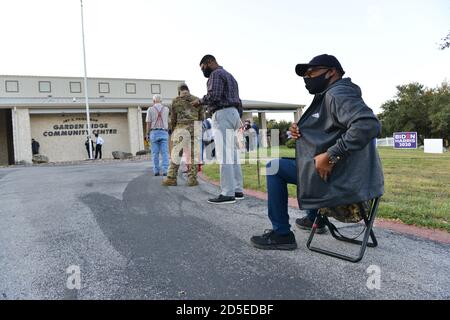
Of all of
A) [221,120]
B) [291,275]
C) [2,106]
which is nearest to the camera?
[291,275]

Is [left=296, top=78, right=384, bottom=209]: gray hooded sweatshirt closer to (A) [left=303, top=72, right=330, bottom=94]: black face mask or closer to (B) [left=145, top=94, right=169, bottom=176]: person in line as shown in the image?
(A) [left=303, top=72, right=330, bottom=94]: black face mask

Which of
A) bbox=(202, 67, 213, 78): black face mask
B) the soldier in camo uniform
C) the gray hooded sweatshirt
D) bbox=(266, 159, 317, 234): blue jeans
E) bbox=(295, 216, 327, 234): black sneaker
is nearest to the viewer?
the gray hooded sweatshirt

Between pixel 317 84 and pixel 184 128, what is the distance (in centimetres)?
420


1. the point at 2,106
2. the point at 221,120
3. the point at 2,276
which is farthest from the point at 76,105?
the point at 2,276

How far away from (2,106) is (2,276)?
989 inches

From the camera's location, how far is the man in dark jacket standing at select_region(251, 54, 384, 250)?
7.80 ft

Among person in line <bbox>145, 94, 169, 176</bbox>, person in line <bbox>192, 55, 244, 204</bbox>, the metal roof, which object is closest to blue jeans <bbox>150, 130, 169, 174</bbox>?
person in line <bbox>145, 94, 169, 176</bbox>

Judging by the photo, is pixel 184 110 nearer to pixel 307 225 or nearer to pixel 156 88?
pixel 307 225

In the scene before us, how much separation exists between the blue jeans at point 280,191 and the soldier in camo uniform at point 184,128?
361 cm

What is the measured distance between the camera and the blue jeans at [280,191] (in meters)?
2.97

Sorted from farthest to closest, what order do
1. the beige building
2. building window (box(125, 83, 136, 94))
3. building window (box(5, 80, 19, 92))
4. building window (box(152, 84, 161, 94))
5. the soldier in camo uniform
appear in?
building window (box(152, 84, 161, 94))
building window (box(125, 83, 136, 94))
building window (box(5, 80, 19, 92))
the beige building
the soldier in camo uniform

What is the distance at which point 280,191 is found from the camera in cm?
301

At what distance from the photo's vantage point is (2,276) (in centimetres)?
251
